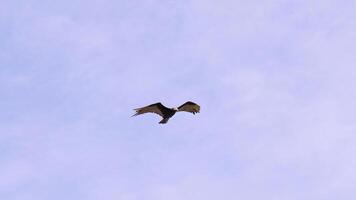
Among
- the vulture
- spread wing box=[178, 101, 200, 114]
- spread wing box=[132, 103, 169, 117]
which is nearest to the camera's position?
spread wing box=[132, 103, 169, 117]

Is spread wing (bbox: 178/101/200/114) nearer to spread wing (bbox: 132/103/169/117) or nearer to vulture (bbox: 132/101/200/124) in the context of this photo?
vulture (bbox: 132/101/200/124)

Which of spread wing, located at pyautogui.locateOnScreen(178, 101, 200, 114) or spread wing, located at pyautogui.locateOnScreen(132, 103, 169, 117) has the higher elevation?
spread wing, located at pyautogui.locateOnScreen(178, 101, 200, 114)

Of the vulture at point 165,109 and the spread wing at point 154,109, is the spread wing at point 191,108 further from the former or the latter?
the spread wing at point 154,109

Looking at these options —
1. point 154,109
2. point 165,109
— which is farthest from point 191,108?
point 154,109

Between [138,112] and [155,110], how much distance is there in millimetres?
2117

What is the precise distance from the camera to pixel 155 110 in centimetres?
14625

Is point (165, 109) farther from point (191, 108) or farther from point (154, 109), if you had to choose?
point (191, 108)

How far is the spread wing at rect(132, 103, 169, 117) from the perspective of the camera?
14500cm

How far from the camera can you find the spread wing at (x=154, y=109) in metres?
145

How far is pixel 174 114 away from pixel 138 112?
4.05m

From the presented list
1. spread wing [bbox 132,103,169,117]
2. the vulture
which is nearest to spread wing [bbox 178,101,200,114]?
the vulture

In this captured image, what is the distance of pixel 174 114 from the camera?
14725 centimetres

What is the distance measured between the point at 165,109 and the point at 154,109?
1.23m

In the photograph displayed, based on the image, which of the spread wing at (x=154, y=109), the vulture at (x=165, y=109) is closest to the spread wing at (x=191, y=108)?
the vulture at (x=165, y=109)
